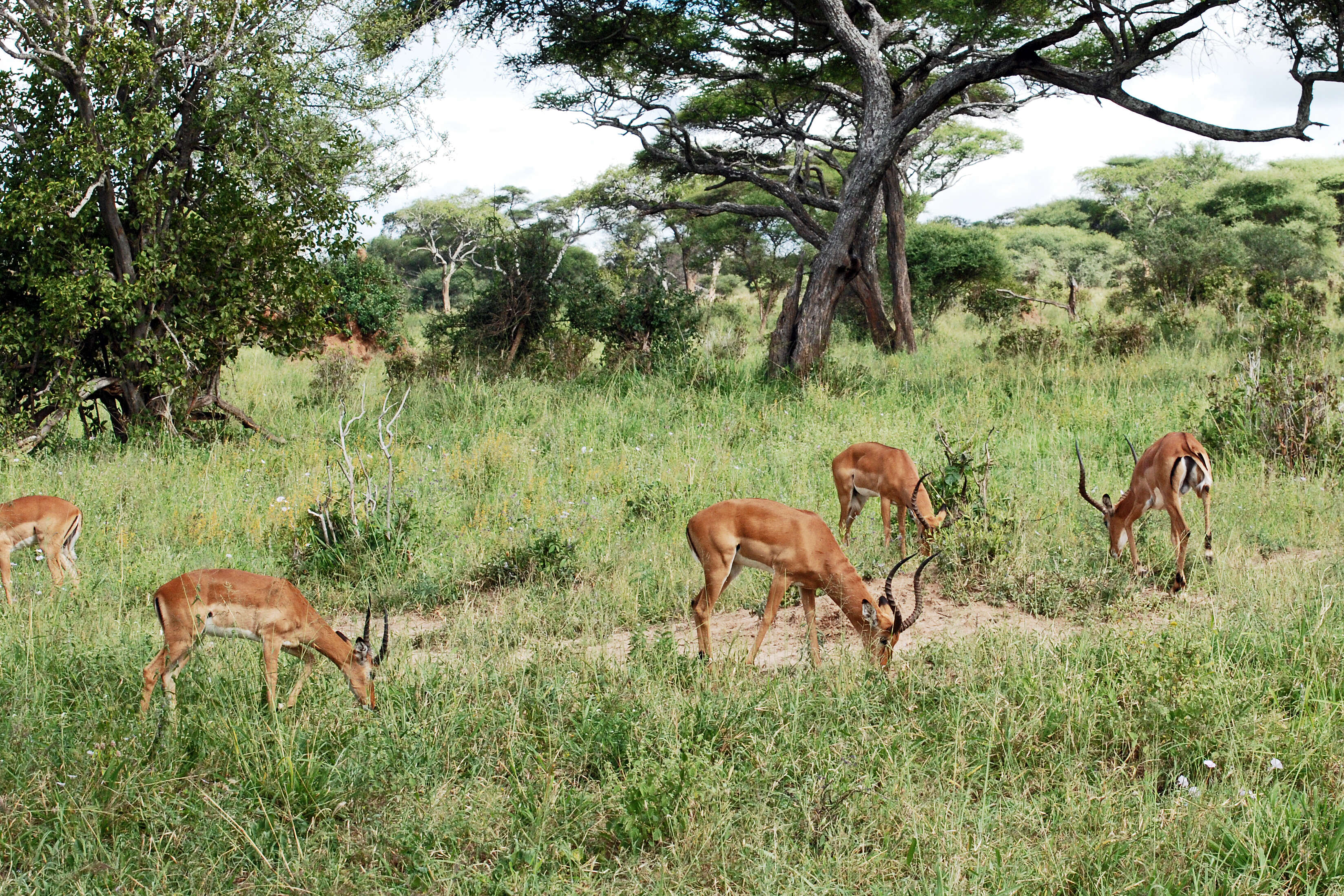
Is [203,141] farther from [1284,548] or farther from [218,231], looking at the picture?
[1284,548]

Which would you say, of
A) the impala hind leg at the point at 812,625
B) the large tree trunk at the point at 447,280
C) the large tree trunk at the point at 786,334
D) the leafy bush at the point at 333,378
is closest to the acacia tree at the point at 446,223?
the large tree trunk at the point at 447,280

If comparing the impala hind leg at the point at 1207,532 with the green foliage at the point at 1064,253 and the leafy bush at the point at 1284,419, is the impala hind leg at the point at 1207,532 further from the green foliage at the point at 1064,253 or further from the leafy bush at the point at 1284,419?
the green foliage at the point at 1064,253

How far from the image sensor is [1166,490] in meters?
5.89

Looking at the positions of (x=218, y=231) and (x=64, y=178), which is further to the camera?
(x=218, y=231)

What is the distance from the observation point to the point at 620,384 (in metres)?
12.1

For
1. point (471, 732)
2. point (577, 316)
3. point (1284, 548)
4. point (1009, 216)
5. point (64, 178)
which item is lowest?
point (471, 732)

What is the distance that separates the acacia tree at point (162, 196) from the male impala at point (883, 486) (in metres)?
5.64

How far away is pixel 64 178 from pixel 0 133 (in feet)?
2.58

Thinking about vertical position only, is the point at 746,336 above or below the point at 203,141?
below

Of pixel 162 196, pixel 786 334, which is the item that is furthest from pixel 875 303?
pixel 162 196

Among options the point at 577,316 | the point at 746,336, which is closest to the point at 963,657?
the point at 577,316

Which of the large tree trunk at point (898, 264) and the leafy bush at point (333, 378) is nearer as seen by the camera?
the leafy bush at point (333, 378)

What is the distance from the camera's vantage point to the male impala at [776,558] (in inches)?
179

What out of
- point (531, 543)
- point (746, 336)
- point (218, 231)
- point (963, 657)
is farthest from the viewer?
point (746, 336)
